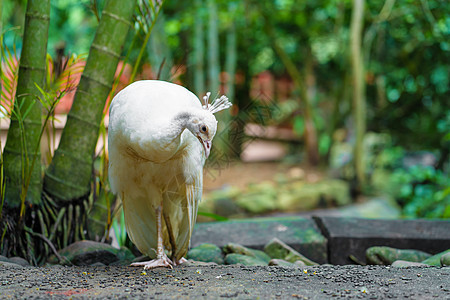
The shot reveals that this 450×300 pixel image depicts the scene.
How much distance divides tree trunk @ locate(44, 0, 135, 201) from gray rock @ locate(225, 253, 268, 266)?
1.20 m

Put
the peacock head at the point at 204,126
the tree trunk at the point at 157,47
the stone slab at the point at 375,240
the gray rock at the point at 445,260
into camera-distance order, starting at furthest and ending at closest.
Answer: the tree trunk at the point at 157,47
the stone slab at the point at 375,240
the gray rock at the point at 445,260
the peacock head at the point at 204,126

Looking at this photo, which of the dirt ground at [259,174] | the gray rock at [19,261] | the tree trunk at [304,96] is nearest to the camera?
the gray rock at [19,261]

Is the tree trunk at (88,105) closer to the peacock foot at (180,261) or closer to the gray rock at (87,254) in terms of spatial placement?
the gray rock at (87,254)

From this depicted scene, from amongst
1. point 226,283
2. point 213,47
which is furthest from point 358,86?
point 226,283

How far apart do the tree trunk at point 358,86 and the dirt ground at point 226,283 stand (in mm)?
5187

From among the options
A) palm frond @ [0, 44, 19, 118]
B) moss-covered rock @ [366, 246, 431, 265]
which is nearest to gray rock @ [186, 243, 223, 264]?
moss-covered rock @ [366, 246, 431, 265]

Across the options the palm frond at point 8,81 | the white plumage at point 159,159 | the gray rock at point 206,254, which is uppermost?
the palm frond at point 8,81

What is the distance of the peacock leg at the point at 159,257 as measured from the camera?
286 centimetres

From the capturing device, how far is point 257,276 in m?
2.44

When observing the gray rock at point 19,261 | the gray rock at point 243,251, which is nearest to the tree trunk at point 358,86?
the gray rock at point 243,251

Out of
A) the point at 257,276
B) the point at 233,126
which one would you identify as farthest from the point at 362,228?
the point at 257,276

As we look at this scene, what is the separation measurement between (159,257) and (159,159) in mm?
680

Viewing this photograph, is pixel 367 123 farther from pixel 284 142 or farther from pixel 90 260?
pixel 90 260

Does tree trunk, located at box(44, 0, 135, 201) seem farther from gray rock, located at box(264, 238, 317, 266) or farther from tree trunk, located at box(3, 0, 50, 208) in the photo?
gray rock, located at box(264, 238, 317, 266)
